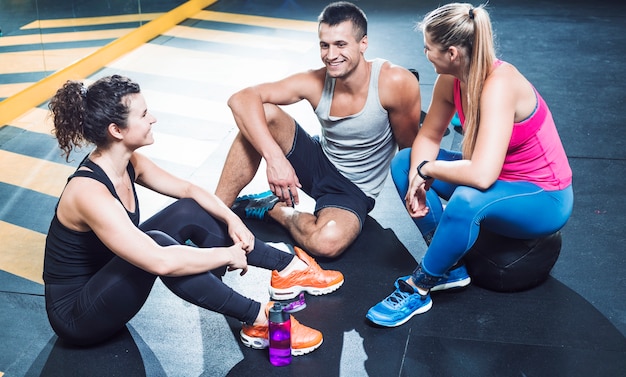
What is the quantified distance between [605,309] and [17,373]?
6.70 ft

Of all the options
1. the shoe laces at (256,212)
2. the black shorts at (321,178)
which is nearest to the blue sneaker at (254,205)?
the shoe laces at (256,212)

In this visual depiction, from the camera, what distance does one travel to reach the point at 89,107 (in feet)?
8.05

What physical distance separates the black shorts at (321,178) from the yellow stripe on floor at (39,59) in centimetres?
240

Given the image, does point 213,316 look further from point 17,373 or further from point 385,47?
point 385,47

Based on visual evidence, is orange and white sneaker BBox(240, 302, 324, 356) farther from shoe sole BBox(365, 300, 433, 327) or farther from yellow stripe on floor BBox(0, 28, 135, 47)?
yellow stripe on floor BBox(0, 28, 135, 47)

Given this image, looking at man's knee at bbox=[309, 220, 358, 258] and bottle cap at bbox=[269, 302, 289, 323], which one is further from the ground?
bottle cap at bbox=[269, 302, 289, 323]

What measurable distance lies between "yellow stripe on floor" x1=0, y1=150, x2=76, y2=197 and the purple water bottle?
1800mm

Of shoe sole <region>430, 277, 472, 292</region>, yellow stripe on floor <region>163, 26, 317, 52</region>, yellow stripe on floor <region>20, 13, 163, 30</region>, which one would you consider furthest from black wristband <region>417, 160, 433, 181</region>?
yellow stripe on floor <region>163, 26, 317, 52</region>

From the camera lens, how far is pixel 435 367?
261 cm

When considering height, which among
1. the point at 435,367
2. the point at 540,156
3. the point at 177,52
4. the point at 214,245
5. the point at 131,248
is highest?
the point at 540,156

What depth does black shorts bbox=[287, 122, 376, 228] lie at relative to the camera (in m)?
3.36

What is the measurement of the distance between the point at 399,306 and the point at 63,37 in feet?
12.1

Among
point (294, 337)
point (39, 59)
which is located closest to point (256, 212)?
point (294, 337)

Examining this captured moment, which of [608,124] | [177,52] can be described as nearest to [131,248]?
[608,124]
